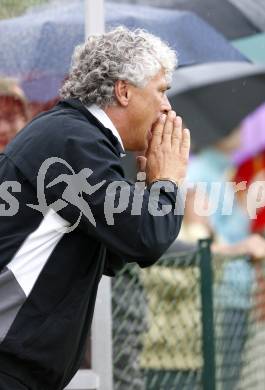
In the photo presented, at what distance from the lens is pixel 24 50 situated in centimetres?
526

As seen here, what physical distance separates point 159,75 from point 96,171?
0.52 metres

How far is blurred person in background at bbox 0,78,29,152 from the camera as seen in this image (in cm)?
523

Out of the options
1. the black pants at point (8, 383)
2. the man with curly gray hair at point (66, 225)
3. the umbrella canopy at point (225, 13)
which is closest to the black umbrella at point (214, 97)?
the umbrella canopy at point (225, 13)

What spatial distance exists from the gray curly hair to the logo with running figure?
1.17 feet

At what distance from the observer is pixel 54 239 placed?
11.4 feet

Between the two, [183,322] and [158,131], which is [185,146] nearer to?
[158,131]

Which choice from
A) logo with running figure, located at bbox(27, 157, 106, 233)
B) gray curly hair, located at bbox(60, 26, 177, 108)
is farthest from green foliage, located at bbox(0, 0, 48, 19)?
logo with running figure, located at bbox(27, 157, 106, 233)

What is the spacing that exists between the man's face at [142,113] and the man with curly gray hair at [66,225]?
1.8 inches

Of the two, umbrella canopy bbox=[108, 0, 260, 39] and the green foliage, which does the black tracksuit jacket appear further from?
umbrella canopy bbox=[108, 0, 260, 39]

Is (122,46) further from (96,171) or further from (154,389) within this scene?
(154,389)

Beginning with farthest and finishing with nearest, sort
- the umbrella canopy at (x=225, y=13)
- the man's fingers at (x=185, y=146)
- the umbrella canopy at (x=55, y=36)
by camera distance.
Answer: the umbrella canopy at (x=225, y=13) → the umbrella canopy at (x=55, y=36) → the man's fingers at (x=185, y=146)

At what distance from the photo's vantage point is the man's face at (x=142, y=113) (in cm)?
368

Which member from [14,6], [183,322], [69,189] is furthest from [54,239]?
[183,322]

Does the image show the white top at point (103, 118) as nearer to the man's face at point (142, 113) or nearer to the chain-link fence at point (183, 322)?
the man's face at point (142, 113)
